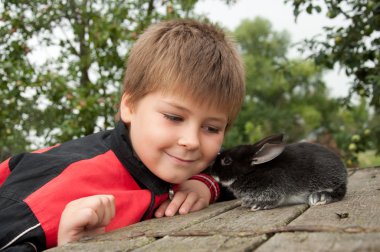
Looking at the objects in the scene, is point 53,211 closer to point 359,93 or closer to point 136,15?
point 359,93

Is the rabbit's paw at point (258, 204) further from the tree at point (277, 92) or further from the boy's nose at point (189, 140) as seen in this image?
the tree at point (277, 92)

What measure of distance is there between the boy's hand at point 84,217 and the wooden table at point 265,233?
100 millimetres

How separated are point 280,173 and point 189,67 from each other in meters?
0.79

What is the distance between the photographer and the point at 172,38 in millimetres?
2783

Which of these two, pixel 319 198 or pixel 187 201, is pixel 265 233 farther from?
pixel 187 201

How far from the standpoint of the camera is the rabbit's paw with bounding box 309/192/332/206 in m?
2.25

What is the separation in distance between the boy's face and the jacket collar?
4cm

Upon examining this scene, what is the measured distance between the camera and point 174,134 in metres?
2.42

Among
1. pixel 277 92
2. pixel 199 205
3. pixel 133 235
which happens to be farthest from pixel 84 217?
pixel 277 92

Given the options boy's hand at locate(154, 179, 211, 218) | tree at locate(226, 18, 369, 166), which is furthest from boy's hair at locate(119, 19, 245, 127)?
tree at locate(226, 18, 369, 166)

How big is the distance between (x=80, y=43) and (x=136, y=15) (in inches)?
37.4

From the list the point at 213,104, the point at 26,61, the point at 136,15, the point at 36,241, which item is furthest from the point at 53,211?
the point at 136,15

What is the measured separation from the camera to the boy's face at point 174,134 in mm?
2426

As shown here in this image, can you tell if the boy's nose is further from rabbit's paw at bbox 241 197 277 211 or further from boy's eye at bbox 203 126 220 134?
rabbit's paw at bbox 241 197 277 211
